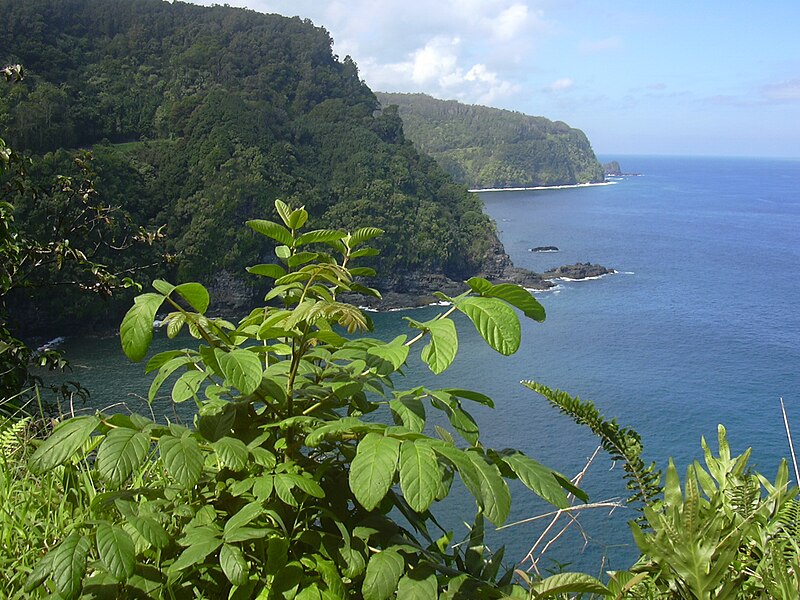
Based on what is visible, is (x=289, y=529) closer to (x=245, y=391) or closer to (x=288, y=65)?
(x=245, y=391)

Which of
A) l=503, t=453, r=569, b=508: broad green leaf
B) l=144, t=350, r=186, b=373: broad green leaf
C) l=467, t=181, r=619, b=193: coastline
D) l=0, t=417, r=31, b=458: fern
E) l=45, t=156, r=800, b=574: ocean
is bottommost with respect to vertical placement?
l=45, t=156, r=800, b=574: ocean

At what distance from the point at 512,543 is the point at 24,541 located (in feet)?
43.4

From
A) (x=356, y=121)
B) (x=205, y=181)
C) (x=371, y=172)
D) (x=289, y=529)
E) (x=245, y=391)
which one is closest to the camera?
(x=245, y=391)

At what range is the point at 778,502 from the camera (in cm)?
99

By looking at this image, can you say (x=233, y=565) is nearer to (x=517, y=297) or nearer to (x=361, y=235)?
(x=517, y=297)

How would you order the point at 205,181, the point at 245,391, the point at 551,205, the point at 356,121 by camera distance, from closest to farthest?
the point at 245,391 < the point at 205,181 < the point at 356,121 < the point at 551,205

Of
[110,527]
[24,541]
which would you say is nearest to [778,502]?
[110,527]

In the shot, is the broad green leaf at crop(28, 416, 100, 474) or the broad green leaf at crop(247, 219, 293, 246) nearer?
the broad green leaf at crop(28, 416, 100, 474)

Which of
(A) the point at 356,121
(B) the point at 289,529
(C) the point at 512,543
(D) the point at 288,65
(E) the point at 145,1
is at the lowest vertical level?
(C) the point at 512,543

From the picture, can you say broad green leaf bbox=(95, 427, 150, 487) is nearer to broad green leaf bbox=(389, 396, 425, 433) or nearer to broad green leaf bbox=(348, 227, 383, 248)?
broad green leaf bbox=(389, 396, 425, 433)

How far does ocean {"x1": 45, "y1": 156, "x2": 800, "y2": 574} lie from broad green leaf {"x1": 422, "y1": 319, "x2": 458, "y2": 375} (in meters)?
1.92

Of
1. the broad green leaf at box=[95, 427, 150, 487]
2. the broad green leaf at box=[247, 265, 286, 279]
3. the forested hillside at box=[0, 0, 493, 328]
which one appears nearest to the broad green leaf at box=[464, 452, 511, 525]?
the broad green leaf at box=[95, 427, 150, 487]

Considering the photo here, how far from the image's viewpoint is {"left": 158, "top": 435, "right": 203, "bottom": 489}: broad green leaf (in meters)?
0.81

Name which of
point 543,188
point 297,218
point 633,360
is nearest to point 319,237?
point 297,218
